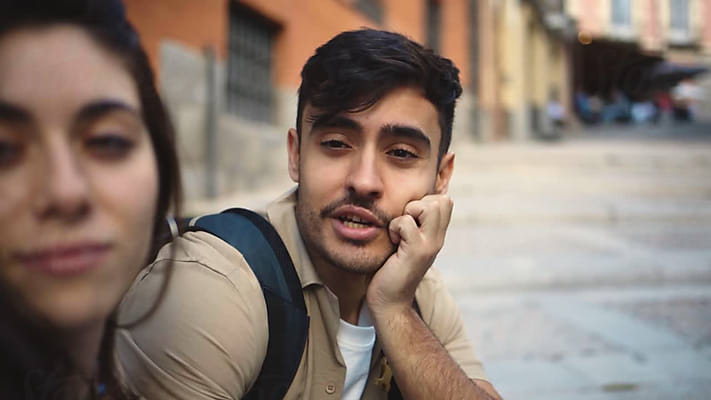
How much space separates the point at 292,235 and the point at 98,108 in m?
0.86

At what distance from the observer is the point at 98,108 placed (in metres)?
0.66

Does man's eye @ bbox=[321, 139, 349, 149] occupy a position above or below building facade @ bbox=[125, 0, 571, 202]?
below

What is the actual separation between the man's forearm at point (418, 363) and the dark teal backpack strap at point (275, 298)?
0.22 m

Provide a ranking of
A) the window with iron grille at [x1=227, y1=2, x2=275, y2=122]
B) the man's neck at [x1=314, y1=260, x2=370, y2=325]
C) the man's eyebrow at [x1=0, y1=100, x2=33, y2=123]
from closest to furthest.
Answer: the man's eyebrow at [x1=0, y1=100, x2=33, y2=123], the man's neck at [x1=314, y1=260, x2=370, y2=325], the window with iron grille at [x1=227, y1=2, x2=275, y2=122]

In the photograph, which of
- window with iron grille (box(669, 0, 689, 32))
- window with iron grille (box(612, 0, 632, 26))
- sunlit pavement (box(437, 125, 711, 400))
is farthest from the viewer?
window with iron grille (box(669, 0, 689, 32))

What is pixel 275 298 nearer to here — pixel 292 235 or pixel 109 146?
pixel 292 235

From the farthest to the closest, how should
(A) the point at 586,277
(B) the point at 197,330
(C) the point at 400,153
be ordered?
(A) the point at 586,277
(C) the point at 400,153
(B) the point at 197,330

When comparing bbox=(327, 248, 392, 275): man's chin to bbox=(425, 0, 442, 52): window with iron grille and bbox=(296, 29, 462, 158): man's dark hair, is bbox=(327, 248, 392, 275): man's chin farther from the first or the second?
bbox=(425, 0, 442, 52): window with iron grille

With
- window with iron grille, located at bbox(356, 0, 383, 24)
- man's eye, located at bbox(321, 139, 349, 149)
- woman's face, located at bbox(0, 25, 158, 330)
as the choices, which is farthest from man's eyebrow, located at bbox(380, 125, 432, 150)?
window with iron grille, located at bbox(356, 0, 383, 24)

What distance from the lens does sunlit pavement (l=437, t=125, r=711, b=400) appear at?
2.88 m

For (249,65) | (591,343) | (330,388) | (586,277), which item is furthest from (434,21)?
(330,388)

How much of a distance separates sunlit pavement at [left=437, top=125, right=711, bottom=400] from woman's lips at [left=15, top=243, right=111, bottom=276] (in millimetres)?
2429

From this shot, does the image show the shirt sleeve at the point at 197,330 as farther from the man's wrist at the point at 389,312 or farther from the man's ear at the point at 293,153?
the man's ear at the point at 293,153

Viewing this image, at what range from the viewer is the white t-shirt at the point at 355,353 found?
1.46m
